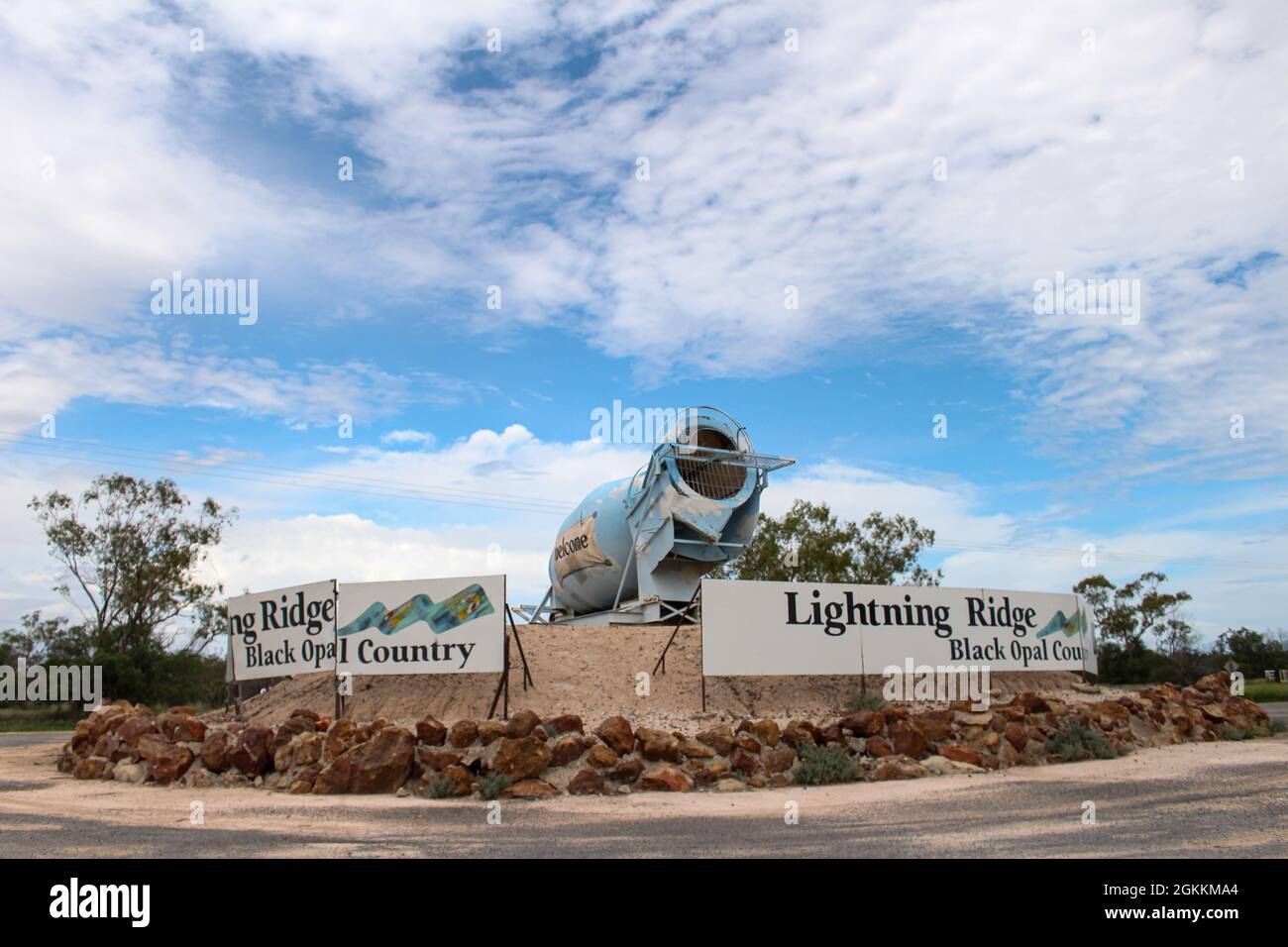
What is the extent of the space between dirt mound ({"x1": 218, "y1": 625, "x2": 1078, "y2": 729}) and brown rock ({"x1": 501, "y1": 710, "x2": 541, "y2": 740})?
2.46 metres

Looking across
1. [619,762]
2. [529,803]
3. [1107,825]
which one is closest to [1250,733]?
[1107,825]

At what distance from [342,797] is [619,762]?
11.2 feet

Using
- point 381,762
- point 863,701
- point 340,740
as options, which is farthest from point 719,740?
point 340,740

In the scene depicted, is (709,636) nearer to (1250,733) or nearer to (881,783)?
(881,783)

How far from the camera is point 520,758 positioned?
12.5m

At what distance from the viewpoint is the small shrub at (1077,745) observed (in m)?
15.0

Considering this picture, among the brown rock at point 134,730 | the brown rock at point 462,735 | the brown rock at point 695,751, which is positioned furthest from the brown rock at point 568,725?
the brown rock at point 134,730

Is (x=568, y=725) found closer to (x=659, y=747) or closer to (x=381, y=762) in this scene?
(x=659, y=747)

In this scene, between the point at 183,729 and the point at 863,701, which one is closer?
the point at 183,729

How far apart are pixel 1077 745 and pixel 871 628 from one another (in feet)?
12.5

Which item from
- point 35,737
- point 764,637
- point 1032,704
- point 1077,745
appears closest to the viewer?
point 1077,745

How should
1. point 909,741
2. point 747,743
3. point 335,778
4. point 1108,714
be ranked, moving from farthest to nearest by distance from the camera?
point 1108,714 < point 909,741 < point 747,743 < point 335,778

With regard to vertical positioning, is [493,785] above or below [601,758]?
below

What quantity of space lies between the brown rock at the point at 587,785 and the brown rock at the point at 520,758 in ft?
1.62
